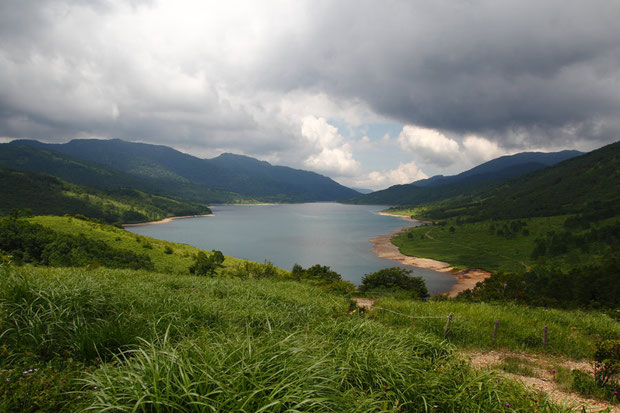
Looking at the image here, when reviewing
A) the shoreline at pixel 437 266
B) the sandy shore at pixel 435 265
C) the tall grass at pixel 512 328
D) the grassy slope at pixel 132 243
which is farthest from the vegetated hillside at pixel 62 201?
the tall grass at pixel 512 328

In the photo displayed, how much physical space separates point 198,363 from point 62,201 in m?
199

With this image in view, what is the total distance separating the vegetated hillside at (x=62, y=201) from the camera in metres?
139

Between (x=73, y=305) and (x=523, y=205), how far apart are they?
206067 millimetres

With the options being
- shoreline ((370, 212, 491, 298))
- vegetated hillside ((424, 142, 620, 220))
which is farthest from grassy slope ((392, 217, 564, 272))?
vegetated hillside ((424, 142, 620, 220))

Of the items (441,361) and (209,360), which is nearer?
(209,360)

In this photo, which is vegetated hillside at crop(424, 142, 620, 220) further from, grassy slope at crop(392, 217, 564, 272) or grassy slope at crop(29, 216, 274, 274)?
grassy slope at crop(29, 216, 274, 274)

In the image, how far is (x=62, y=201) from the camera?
500 ft

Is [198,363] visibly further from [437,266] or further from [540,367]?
[437,266]

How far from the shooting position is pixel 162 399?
2479mm

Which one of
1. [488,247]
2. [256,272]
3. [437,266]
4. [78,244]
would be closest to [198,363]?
[256,272]

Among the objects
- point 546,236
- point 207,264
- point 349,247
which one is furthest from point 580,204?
point 207,264

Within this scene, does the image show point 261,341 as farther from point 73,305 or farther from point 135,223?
point 135,223

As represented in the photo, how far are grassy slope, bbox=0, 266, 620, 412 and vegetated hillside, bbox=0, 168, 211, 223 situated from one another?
562 ft

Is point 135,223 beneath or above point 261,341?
beneath
